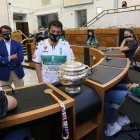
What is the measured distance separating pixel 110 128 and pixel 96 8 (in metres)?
10.4

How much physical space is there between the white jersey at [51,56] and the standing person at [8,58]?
718mm

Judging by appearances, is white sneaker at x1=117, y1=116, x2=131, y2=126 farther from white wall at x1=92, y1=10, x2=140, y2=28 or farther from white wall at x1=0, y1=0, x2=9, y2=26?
white wall at x1=0, y1=0, x2=9, y2=26

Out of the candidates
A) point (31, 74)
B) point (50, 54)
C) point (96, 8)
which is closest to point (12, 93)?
point (50, 54)

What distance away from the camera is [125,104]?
1733 millimetres

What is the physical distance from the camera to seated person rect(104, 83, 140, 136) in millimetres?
1712

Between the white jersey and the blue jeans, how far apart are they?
0.57 m

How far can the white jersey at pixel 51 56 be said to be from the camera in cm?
195

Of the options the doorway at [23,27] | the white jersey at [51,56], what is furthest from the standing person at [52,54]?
the doorway at [23,27]

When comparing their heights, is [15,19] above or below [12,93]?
above

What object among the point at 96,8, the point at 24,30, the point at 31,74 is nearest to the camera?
the point at 31,74

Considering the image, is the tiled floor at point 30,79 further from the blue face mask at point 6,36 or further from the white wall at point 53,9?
the white wall at point 53,9

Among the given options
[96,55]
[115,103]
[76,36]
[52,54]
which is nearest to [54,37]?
[52,54]

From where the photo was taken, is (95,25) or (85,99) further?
(95,25)

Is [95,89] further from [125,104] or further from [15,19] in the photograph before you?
[15,19]
